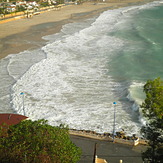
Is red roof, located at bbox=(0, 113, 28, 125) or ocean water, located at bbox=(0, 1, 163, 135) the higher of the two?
red roof, located at bbox=(0, 113, 28, 125)

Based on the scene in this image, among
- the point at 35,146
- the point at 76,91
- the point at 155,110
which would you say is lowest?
the point at 76,91

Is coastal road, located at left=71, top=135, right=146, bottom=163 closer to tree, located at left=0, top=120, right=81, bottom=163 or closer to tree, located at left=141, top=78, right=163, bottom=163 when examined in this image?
tree, located at left=0, top=120, right=81, bottom=163

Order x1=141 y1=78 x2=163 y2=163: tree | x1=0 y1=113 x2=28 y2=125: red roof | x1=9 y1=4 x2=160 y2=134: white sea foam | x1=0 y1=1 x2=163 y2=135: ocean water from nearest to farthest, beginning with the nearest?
x1=141 y1=78 x2=163 y2=163: tree → x1=0 y1=113 x2=28 y2=125: red roof → x1=9 y1=4 x2=160 y2=134: white sea foam → x1=0 y1=1 x2=163 y2=135: ocean water

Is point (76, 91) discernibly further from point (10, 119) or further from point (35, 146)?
point (35, 146)

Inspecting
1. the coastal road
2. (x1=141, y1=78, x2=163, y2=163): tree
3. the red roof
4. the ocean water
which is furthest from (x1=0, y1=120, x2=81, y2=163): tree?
the ocean water

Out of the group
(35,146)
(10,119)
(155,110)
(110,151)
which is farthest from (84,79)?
(155,110)

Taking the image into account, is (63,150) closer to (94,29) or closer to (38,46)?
(38,46)
